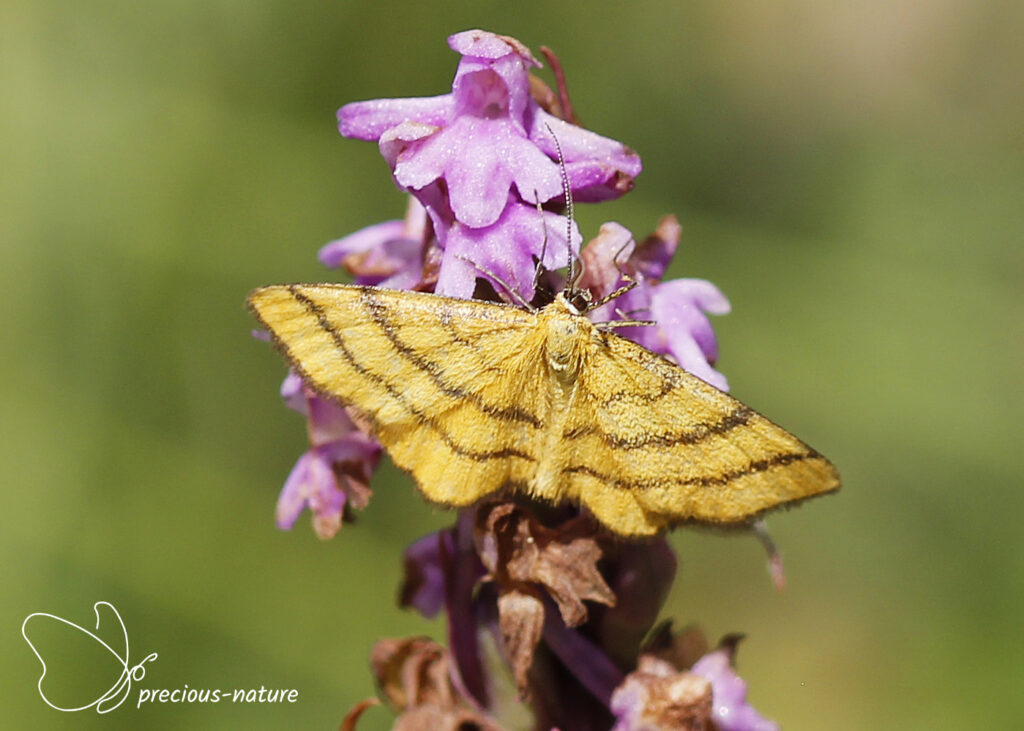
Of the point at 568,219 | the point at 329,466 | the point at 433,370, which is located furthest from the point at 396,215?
the point at 568,219

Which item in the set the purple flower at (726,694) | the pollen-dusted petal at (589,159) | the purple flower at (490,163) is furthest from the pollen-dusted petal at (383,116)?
the purple flower at (726,694)

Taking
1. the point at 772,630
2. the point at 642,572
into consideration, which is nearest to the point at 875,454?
the point at 772,630

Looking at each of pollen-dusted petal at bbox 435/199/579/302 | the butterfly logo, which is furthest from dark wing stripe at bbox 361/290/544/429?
the butterfly logo

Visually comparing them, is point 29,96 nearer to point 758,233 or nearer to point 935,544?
point 758,233

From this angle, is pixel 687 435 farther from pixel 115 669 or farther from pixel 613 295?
pixel 115 669

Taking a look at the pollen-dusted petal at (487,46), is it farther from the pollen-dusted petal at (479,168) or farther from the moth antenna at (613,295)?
the moth antenna at (613,295)

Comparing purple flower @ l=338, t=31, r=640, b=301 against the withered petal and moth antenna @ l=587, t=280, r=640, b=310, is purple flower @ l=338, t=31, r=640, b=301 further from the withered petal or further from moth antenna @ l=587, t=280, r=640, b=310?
the withered petal
